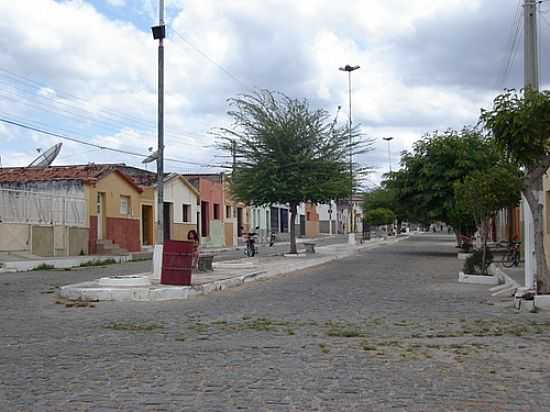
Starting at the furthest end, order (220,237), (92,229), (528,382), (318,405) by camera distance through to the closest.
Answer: (220,237) < (92,229) < (528,382) < (318,405)

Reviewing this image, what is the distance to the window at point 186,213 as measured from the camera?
46969 mm

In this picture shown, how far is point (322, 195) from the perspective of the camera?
30.0 m

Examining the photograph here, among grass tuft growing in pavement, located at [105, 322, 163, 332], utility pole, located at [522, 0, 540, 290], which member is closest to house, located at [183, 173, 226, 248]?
utility pole, located at [522, 0, 540, 290]

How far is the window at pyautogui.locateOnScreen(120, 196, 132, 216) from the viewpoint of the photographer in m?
37.9

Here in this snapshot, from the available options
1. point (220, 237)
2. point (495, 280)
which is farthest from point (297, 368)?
point (220, 237)

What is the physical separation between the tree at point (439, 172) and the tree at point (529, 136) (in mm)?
19612

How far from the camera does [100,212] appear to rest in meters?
35.5

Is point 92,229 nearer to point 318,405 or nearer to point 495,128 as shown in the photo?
point 495,128

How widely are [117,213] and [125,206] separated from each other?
154cm

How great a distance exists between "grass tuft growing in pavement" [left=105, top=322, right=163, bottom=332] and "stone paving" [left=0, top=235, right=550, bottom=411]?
0.06 ft

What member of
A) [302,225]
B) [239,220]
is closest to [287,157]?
[239,220]

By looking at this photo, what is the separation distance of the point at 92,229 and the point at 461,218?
668 inches

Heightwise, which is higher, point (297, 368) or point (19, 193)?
Result: point (19, 193)

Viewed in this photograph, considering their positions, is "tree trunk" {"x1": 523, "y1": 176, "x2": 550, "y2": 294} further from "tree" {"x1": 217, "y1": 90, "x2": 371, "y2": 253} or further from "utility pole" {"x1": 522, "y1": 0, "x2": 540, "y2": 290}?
"tree" {"x1": 217, "y1": 90, "x2": 371, "y2": 253}
